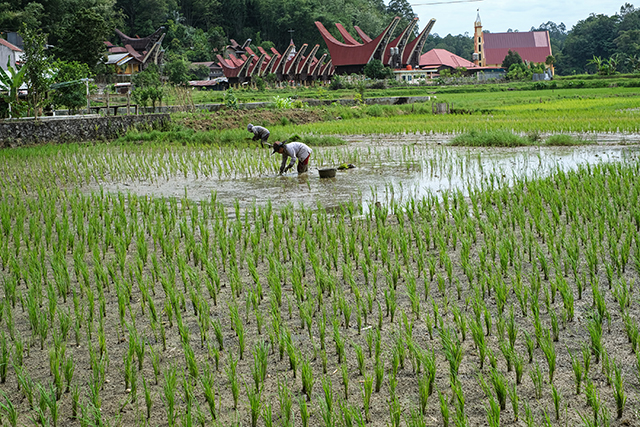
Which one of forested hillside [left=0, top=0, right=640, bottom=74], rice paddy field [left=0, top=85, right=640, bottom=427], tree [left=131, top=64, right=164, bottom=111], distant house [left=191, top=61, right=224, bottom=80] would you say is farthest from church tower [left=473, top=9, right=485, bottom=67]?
rice paddy field [left=0, top=85, right=640, bottom=427]

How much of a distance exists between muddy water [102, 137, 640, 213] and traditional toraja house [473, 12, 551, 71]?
5864cm

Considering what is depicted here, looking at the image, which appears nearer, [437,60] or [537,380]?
[537,380]

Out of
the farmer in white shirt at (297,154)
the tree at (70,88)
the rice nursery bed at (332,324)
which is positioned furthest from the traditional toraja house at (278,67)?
the rice nursery bed at (332,324)

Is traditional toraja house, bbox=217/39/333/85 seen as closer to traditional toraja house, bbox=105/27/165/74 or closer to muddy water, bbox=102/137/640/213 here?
traditional toraja house, bbox=105/27/165/74

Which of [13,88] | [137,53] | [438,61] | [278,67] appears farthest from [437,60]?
[13,88]

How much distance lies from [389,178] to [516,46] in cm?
6372

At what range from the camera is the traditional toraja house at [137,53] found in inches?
1720

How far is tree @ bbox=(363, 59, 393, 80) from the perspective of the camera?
44.0 metres

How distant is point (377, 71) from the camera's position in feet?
145

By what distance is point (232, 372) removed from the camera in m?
2.37

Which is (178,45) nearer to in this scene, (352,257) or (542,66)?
(542,66)

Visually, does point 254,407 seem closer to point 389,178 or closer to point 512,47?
point 389,178

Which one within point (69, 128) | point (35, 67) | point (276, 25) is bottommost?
point (69, 128)

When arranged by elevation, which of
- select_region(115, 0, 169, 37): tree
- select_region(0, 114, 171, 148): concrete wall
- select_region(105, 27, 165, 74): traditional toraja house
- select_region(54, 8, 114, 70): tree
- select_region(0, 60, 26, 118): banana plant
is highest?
select_region(115, 0, 169, 37): tree
